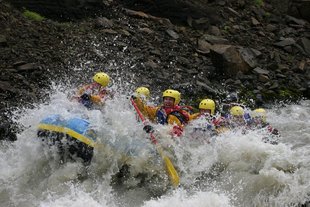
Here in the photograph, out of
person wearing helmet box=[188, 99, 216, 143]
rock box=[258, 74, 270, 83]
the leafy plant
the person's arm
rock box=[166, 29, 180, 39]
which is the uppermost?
person wearing helmet box=[188, 99, 216, 143]

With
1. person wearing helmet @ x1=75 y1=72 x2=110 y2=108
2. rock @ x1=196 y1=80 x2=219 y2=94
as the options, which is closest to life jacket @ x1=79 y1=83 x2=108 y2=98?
person wearing helmet @ x1=75 y1=72 x2=110 y2=108

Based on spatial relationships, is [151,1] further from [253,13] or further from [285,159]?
[285,159]

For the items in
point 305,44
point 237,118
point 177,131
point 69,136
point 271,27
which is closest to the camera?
point 69,136

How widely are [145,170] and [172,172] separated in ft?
1.50

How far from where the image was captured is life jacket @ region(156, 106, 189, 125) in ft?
29.1

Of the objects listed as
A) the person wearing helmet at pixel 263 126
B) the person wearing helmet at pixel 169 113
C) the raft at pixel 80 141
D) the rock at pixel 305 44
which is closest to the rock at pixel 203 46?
the rock at pixel 305 44

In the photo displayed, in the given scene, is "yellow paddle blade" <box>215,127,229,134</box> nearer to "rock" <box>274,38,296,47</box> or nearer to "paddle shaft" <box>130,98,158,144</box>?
"paddle shaft" <box>130,98,158,144</box>

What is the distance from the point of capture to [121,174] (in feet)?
25.8

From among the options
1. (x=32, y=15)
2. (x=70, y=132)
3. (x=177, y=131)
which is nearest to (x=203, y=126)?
(x=177, y=131)

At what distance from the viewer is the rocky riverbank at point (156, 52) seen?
433 inches

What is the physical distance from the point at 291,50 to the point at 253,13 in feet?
8.92

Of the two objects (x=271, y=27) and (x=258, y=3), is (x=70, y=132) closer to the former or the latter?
(x=271, y=27)

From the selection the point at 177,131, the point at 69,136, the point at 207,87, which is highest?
the point at 69,136

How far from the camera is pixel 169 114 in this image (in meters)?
8.85
